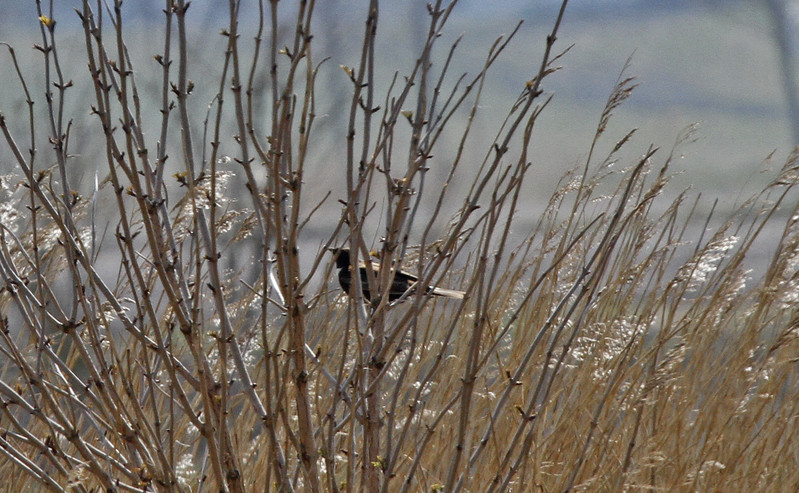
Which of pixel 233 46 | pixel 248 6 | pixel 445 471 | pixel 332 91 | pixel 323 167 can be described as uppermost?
pixel 248 6

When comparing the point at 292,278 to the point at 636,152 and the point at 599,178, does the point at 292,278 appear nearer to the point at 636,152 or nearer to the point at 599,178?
the point at 599,178

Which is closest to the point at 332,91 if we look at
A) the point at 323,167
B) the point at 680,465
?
the point at 323,167

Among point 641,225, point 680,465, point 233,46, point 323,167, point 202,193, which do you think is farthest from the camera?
point 323,167

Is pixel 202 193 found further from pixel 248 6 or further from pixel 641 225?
pixel 248 6

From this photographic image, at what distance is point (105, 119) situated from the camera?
2.30ft

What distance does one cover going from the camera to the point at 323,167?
12.6 ft

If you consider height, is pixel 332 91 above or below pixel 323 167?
above

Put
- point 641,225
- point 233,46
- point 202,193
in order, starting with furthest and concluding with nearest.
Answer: point 641,225
point 202,193
point 233,46

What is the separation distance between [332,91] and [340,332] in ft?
9.38

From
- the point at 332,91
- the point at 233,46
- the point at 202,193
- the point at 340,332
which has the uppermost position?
the point at 332,91

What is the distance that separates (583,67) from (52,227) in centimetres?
357

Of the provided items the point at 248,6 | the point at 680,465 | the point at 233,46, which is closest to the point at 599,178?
the point at 680,465

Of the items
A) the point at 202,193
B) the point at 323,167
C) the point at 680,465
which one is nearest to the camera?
the point at 202,193

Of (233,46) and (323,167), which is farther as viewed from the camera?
(323,167)
